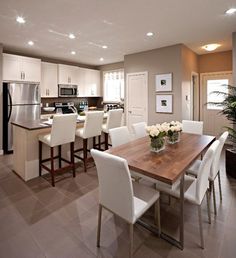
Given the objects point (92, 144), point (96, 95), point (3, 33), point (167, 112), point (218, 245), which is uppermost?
point (3, 33)

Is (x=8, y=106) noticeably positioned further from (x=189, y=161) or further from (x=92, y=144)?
(x=189, y=161)

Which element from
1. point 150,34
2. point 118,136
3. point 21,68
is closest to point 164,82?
point 150,34

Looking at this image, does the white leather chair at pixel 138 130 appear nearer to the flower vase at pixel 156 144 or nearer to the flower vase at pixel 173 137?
the flower vase at pixel 173 137

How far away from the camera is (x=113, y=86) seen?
6906 mm

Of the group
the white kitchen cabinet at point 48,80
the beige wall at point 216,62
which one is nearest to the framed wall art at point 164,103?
the beige wall at point 216,62

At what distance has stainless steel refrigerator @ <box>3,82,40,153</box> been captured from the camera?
15.2 feet

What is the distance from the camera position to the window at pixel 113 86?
661 centimetres

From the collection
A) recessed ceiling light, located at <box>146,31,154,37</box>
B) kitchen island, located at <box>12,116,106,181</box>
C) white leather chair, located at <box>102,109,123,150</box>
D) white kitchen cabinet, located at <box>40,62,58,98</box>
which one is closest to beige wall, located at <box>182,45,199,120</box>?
recessed ceiling light, located at <box>146,31,154,37</box>

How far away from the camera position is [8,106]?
461cm

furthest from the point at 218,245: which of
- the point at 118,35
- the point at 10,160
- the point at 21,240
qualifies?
the point at 10,160

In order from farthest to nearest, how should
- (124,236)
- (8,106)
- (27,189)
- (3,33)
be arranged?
(8,106), (3,33), (27,189), (124,236)

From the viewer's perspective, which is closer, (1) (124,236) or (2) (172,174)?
(2) (172,174)

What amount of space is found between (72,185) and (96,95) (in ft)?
15.8

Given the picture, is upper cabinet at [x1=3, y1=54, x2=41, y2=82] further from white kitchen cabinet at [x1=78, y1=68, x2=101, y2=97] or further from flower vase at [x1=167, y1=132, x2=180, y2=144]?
flower vase at [x1=167, y1=132, x2=180, y2=144]
